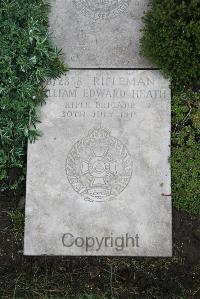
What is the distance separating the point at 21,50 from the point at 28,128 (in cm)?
82

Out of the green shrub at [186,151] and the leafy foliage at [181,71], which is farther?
the green shrub at [186,151]

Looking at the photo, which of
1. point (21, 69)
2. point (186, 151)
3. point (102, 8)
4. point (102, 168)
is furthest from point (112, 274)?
point (102, 8)

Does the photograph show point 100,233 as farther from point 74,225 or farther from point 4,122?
point 4,122

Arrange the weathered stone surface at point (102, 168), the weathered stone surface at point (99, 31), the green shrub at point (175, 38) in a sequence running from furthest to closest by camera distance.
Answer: the weathered stone surface at point (99, 31)
the weathered stone surface at point (102, 168)
the green shrub at point (175, 38)

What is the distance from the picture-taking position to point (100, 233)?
15.8 feet

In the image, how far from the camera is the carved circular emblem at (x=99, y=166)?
4.88 metres

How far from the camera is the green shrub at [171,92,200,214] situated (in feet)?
16.1

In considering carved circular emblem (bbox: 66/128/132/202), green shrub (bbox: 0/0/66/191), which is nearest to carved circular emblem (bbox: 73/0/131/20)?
green shrub (bbox: 0/0/66/191)

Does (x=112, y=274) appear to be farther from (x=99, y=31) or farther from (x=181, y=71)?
(x=99, y=31)

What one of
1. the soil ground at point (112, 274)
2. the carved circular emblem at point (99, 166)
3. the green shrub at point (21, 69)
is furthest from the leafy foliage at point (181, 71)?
the green shrub at point (21, 69)

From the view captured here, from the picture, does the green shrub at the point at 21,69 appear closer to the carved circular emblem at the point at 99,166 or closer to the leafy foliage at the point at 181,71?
the carved circular emblem at the point at 99,166

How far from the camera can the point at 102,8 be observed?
16.8 feet

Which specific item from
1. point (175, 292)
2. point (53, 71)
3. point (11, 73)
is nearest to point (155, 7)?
point (53, 71)

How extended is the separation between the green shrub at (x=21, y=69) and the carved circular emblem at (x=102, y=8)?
0.46 metres
